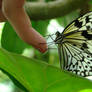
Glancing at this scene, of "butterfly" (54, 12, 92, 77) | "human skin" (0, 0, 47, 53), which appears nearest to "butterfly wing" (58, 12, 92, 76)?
"butterfly" (54, 12, 92, 77)

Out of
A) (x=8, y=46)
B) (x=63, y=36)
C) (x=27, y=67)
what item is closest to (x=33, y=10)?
(x=8, y=46)

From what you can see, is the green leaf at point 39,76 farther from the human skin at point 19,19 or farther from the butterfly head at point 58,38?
the butterfly head at point 58,38

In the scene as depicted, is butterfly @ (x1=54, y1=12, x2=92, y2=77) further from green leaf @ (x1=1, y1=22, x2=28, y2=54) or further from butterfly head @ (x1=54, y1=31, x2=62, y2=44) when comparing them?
green leaf @ (x1=1, y1=22, x2=28, y2=54)

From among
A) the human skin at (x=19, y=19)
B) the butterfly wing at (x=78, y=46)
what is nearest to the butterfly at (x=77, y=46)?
the butterfly wing at (x=78, y=46)

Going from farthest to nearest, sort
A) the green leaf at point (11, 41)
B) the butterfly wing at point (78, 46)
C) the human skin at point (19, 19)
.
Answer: the green leaf at point (11, 41), the butterfly wing at point (78, 46), the human skin at point (19, 19)

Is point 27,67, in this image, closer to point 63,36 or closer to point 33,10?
point 63,36
